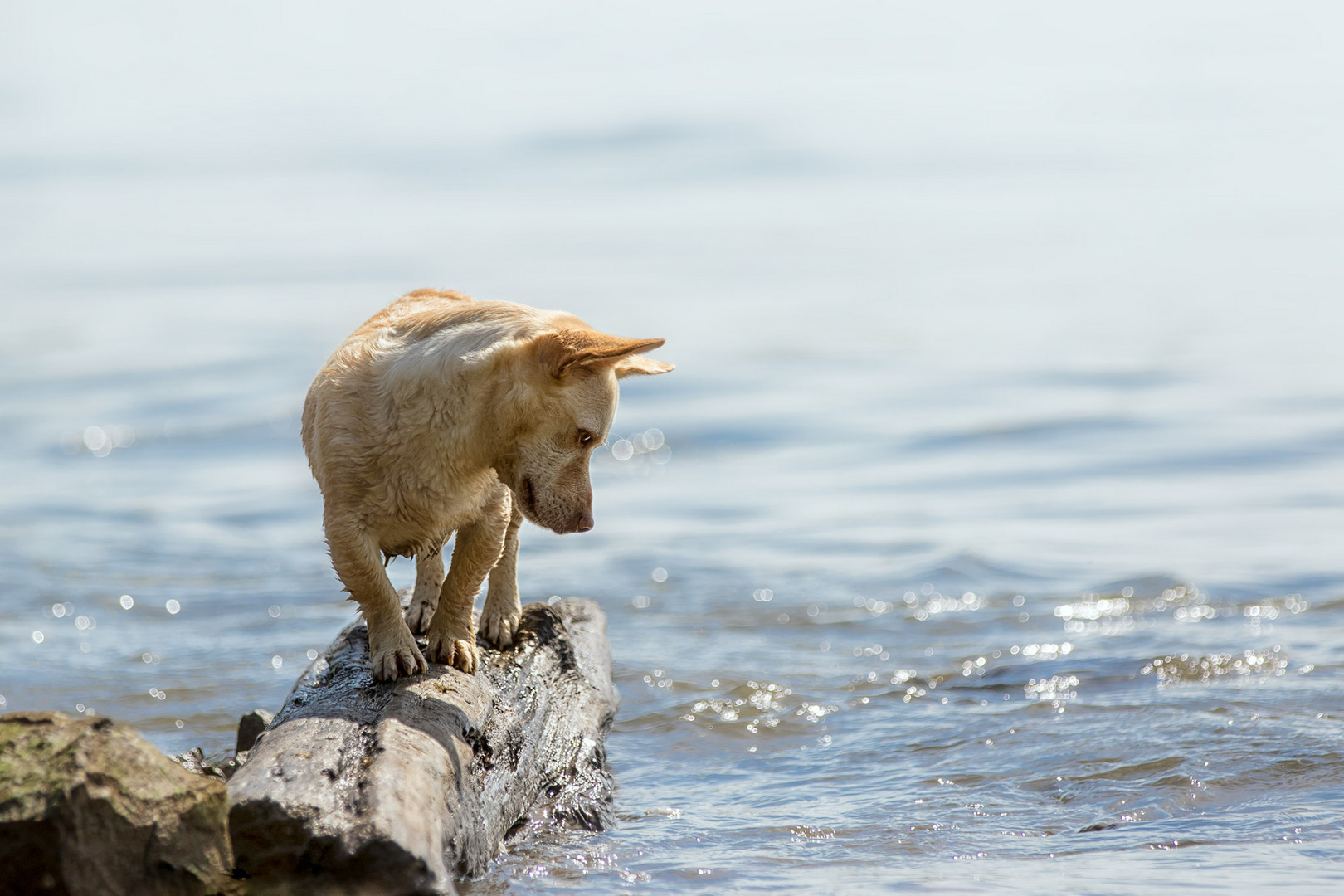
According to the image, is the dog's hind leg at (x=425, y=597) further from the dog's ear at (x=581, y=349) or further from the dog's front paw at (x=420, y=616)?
the dog's ear at (x=581, y=349)

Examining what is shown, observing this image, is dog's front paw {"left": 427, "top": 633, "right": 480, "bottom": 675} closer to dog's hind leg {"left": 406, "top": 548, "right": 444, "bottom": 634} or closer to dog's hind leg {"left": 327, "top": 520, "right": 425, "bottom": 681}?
dog's hind leg {"left": 327, "top": 520, "right": 425, "bottom": 681}

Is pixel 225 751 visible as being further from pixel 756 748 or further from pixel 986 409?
pixel 986 409

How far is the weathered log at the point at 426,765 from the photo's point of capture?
3725 millimetres

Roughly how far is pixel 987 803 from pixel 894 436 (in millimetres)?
10798

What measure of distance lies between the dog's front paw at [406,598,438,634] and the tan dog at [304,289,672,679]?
772 millimetres

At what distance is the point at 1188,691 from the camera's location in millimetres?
7641

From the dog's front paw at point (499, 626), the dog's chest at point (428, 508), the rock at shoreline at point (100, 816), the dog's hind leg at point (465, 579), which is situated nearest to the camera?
the rock at shoreline at point (100, 816)

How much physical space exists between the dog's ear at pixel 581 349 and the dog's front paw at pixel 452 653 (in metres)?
1.27

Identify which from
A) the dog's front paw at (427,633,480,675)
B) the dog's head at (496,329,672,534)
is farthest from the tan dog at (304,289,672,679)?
the dog's front paw at (427,633,480,675)

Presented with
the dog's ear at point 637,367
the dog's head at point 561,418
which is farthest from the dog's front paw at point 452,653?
the dog's ear at point 637,367

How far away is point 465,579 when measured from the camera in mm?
5281

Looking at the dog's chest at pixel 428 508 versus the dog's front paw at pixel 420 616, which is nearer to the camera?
the dog's chest at pixel 428 508

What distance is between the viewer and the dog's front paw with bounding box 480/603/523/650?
5875mm

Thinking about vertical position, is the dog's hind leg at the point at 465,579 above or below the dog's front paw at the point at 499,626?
above
